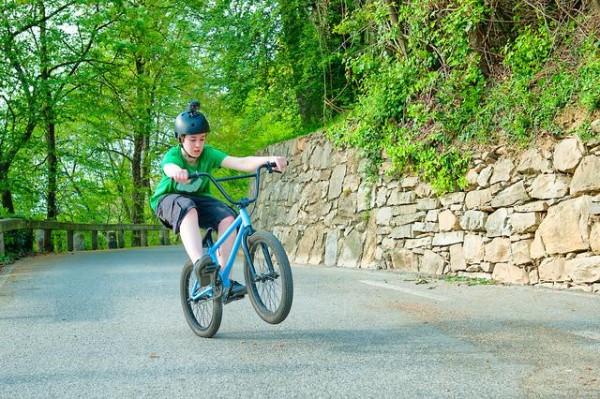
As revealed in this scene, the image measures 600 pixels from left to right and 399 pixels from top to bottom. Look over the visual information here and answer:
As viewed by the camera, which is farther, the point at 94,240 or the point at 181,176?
the point at 94,240

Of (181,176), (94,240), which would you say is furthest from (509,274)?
(94,240)

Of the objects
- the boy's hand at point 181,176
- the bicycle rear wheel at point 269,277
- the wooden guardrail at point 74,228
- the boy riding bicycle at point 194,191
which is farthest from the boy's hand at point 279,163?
the wooden guardrail at point 74,228

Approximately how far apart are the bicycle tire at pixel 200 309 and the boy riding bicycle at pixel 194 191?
166 millimetres

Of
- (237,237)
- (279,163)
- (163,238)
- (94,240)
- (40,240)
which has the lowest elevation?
(163,238)

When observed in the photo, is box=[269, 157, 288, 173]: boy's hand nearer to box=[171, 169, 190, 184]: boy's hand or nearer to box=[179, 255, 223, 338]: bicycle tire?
box=[171, 169, 190, 184]: boy's hand

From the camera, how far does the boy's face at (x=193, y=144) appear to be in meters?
4.99

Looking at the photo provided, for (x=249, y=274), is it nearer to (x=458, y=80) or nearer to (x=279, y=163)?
(x=279, y=163)

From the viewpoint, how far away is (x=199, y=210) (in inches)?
205

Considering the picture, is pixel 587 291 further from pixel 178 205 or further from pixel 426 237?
pixel 178 205

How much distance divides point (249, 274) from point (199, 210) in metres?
0.68

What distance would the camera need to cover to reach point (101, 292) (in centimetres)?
790

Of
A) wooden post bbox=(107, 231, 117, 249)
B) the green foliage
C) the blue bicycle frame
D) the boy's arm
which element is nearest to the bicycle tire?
the blue bicycle frame

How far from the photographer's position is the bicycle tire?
16.1 feet

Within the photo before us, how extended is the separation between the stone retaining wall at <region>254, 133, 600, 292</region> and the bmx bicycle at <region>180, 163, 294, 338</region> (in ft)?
13.4
